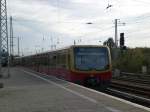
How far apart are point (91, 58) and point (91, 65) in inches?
18.4

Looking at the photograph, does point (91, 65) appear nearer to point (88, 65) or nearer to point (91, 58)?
point (88, 65)

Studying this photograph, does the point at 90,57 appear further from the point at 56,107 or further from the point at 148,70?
the point at 148,70

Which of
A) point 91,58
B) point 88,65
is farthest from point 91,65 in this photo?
point 91,58

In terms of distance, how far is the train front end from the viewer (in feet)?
88.4

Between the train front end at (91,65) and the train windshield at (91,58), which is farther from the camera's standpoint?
the train windshield at (91,58)

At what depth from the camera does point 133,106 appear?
14.1m

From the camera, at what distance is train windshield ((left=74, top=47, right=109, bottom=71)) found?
1073 inches

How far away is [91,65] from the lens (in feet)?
89.7

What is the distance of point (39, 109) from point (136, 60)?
155 ft

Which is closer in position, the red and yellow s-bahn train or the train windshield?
the red and yellow s-bahn train

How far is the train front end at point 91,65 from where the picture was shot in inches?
1061

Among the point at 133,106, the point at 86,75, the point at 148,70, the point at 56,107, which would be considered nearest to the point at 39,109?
the point at 56,107

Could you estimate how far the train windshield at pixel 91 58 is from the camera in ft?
89.5

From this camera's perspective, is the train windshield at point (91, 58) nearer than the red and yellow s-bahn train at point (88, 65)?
No
